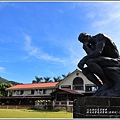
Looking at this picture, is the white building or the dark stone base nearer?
the dark stone base

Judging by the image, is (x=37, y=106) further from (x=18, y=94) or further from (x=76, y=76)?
(x=18, y=94)

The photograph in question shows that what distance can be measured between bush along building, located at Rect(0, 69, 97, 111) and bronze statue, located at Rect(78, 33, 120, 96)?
2230cm

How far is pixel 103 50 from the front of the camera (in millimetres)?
6172

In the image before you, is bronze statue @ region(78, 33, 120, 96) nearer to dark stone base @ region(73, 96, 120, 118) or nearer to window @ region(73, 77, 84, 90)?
dark stone base @ region(73, 96, 120, 118)

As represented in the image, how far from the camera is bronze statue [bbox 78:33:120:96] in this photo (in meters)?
5.81

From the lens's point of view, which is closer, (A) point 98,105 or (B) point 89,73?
(A) point 98,105

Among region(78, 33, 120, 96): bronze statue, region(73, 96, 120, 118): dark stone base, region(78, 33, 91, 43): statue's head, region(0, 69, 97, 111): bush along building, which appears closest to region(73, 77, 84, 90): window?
region(0, 69, 97, 111): bush along building

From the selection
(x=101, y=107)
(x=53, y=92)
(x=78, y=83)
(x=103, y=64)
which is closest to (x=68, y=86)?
(x=78, y=83)

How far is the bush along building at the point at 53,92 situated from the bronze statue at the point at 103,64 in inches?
878

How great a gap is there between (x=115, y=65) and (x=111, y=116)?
1.69 metres

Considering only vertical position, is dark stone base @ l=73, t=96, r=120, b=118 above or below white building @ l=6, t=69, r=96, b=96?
below

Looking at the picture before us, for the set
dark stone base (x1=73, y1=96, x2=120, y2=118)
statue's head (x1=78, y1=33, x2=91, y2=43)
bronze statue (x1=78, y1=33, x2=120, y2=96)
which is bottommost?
dark stone base (x1=73, y1=96, x2=120, y2=118)

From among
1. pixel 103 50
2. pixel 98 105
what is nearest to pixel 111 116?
pixel 98 105

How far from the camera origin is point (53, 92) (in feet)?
100
